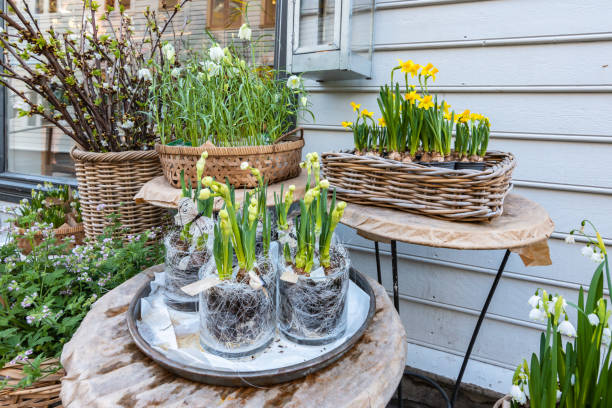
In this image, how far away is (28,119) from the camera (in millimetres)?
2871

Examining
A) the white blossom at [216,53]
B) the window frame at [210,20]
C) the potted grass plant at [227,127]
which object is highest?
the window frame at [210,20]

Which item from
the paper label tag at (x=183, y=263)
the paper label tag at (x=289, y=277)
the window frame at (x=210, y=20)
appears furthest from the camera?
the window frame at (x=210, y=20)

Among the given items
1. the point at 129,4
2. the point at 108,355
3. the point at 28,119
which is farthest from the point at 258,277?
the point at 28,119

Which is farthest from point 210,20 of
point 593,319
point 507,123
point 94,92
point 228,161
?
point 593,319

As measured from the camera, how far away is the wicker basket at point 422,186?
88 cm

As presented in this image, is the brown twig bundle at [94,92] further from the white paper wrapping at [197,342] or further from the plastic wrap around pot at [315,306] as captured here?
the plastic wrap around pot at [315,306]

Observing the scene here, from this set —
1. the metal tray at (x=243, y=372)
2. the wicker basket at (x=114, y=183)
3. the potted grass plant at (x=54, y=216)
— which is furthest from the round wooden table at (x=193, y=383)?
the potted grass plant at (x=54, y=216)

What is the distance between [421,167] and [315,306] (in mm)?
434

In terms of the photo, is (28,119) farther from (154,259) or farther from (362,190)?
(362,190)

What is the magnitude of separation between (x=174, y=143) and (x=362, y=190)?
663 mm

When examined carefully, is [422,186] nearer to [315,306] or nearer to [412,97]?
[412,97]

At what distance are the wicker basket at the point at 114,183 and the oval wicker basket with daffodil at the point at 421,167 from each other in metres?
0.89

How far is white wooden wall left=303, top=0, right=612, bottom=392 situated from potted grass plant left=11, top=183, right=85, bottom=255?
1464 mm

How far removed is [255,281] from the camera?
666mm
